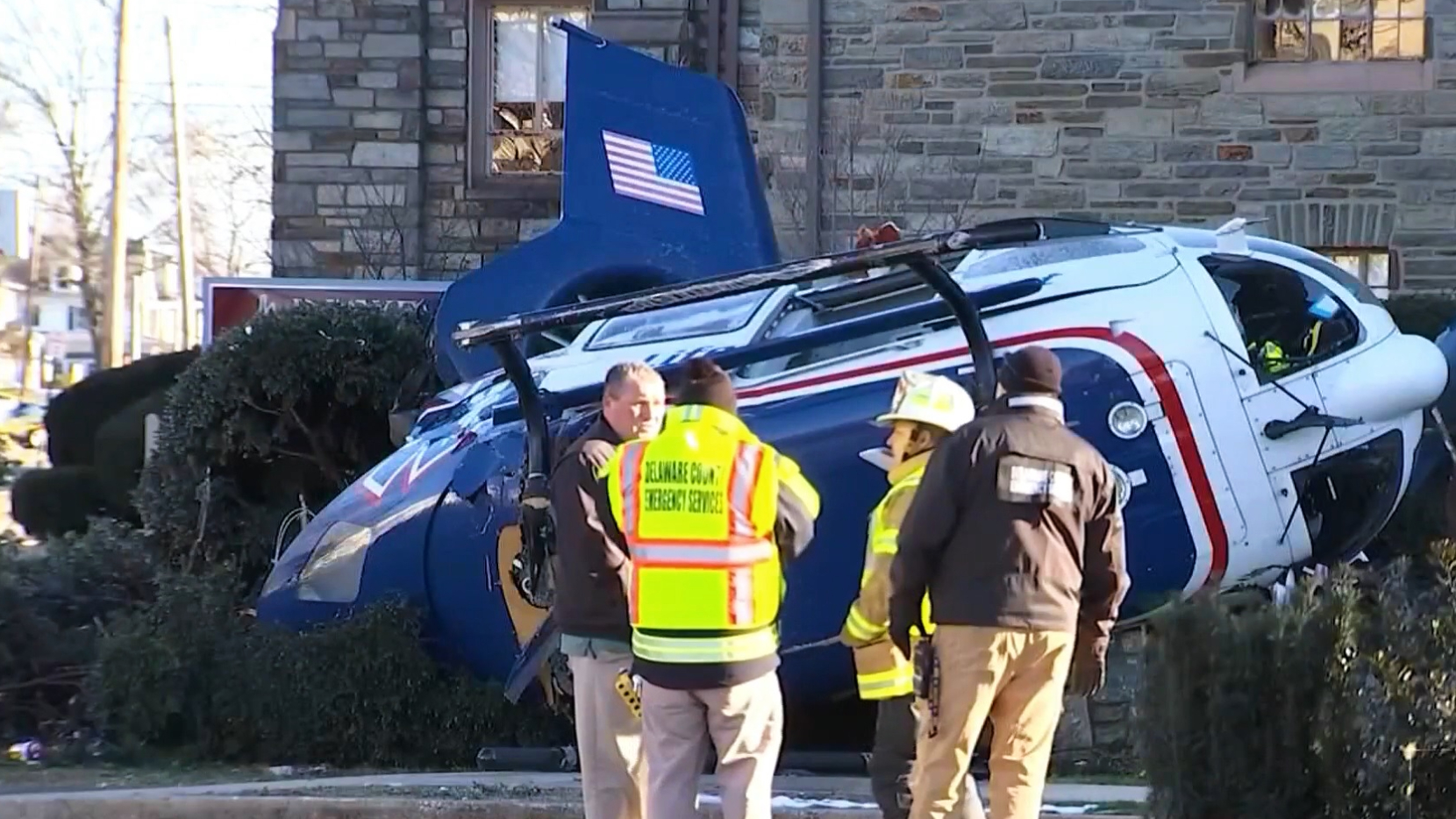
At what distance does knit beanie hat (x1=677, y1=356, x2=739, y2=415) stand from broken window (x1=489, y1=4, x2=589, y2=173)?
33.9 ft

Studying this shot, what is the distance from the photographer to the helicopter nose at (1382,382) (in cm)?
853

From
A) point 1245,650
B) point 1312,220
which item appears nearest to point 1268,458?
point 1245,650

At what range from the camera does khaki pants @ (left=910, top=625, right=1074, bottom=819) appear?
6.01 metres

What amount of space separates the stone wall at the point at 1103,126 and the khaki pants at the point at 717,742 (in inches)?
341

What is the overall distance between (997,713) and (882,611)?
47cm

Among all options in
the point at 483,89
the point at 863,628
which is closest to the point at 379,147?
the point at 483,89

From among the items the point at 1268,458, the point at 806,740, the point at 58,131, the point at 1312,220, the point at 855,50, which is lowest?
the point at 806,740

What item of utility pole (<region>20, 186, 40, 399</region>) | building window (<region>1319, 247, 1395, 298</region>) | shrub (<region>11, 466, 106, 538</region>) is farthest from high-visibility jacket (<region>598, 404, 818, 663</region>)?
utility pole (<region>20, 186, 40, 399</region>)

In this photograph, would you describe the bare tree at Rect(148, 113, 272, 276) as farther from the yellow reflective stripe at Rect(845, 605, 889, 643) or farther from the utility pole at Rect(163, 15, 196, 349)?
the yellow reflective stripe at Rect(845, 605, 889, 643)

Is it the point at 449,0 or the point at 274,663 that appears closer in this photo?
the point at 274,663

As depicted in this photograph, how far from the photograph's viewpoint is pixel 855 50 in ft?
48.4

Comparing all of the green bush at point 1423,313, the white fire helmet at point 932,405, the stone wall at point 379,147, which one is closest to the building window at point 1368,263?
the green bush at point 1423,313

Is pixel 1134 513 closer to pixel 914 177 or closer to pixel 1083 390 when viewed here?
pixel 1083 390

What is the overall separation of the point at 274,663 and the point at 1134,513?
399 centimetres
